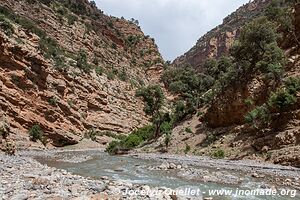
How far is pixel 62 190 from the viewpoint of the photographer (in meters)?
13.3

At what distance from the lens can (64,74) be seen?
205 feet

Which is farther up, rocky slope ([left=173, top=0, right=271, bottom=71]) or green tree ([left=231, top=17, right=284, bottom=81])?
rocky slope ([left=173, top=0, right=271, bottom=71])

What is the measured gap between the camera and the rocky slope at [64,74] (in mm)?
50906

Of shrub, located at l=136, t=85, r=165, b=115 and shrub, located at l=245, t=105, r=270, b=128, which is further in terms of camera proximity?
shrub, located at l=136, t=85, r=165, b=115

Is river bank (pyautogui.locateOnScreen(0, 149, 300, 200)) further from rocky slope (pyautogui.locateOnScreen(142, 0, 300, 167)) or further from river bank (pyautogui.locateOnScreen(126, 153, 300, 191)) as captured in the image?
rocky slope (pyautogui.locateOnScreen(142, 0, 300, 167))

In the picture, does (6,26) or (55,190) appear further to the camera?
(6,26)

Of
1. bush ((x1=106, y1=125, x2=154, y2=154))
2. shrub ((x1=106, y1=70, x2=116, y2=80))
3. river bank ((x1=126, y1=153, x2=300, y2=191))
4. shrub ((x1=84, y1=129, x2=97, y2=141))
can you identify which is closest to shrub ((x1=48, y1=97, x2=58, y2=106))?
shrub ((x1=84, y1=129, x2=97, y2=141))

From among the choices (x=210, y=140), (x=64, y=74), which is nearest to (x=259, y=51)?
(x=210, y=140)

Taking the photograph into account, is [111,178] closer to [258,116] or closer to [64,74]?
[258,116]

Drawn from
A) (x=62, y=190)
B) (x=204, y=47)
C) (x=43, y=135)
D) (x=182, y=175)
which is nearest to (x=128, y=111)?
(x=43, y=135)

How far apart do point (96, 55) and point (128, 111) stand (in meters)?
20.6

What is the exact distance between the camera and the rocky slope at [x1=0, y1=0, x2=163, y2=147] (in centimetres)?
5091

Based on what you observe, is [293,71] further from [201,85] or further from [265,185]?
[201,85]

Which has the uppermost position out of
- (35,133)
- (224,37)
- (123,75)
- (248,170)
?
(224,37)
